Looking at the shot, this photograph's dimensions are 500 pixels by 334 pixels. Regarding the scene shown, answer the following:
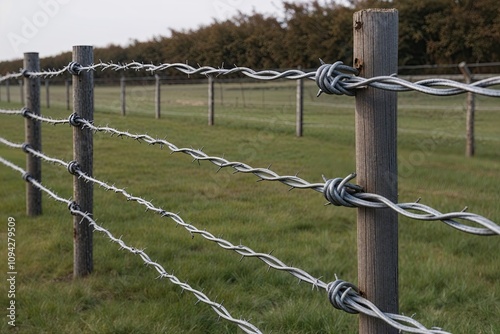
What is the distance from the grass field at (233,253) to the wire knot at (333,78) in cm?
162

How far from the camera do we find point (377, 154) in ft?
4.12

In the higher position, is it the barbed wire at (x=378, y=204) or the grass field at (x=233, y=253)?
the barbed wire at (x=378, y=204)

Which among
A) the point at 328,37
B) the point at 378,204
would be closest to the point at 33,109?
the point at 378,204

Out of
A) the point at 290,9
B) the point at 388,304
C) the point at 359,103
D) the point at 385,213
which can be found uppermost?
the point at 290,9

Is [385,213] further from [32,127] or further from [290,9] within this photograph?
[290,9]

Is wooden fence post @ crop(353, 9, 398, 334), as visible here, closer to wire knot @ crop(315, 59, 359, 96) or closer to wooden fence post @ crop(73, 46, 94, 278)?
wire knot @ crop(315, 59, 359, 96)

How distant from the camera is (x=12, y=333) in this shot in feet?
8.69

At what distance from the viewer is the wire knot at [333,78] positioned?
1.23m

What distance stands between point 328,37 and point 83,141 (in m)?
15.3

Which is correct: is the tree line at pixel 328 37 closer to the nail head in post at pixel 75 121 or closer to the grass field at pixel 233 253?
the grass field at pixel 233 253

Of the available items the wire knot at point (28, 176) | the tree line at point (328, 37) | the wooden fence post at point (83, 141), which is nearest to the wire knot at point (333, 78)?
the wooden fence post at point (83, 141)

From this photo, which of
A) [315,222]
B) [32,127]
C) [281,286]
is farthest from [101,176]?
[281,286]

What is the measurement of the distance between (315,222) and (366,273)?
3437 mm

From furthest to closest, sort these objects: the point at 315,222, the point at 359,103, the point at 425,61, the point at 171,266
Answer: the point at 425,61
the point at 315,222
the point at 171,266
the point at 359,103
